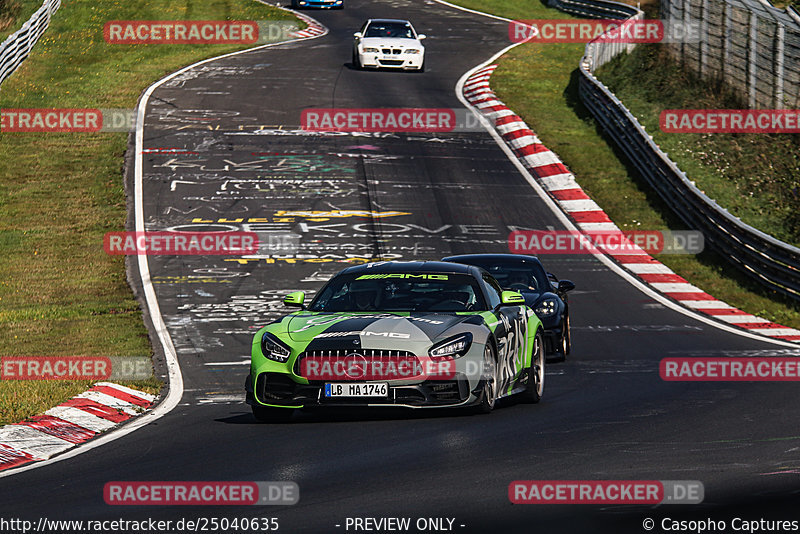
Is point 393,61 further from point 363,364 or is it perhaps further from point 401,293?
point 363,364

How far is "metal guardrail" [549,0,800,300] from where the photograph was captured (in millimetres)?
20734

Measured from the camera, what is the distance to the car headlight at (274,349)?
10.2m

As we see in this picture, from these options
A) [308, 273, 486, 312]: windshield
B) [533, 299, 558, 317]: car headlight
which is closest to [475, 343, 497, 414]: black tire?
[308, 273, 486, 312]: windshield

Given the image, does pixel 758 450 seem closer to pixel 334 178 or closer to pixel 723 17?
pixel 334 178

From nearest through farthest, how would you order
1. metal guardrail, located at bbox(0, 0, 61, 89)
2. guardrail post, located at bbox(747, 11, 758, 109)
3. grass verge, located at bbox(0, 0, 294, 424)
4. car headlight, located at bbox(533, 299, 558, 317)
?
1. car headlight, located at bbox(533, 299, 558, 317)
2. grass verge, located at bbox(0, 0, 294, 424)
3. guardrail post, located at bbox(747, 11, 758, 109)
4. metal guardrail, located at bbox(0, 0, 61, 89)

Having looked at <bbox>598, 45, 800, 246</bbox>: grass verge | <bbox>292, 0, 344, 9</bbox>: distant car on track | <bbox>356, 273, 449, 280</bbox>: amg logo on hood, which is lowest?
<bbox>292, 0, 344, 9</bbox>: distant car on track

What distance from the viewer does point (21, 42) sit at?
3934 cm

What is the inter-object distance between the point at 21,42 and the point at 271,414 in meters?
31.9

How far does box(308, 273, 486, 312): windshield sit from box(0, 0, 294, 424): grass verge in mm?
2877

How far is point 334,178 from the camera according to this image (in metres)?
27.5

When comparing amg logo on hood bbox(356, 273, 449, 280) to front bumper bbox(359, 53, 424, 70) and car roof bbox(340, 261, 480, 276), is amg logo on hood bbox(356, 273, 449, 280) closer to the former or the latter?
car roof bbox(340, 261, 480, 276)

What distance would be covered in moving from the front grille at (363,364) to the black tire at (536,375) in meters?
1.83

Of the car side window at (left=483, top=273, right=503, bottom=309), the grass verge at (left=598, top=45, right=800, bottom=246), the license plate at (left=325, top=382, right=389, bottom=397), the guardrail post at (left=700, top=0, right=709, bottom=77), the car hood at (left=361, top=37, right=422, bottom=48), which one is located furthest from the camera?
the car hood at (left=361, top=37, right=422, bottom=48)

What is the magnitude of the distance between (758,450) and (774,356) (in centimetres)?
693
